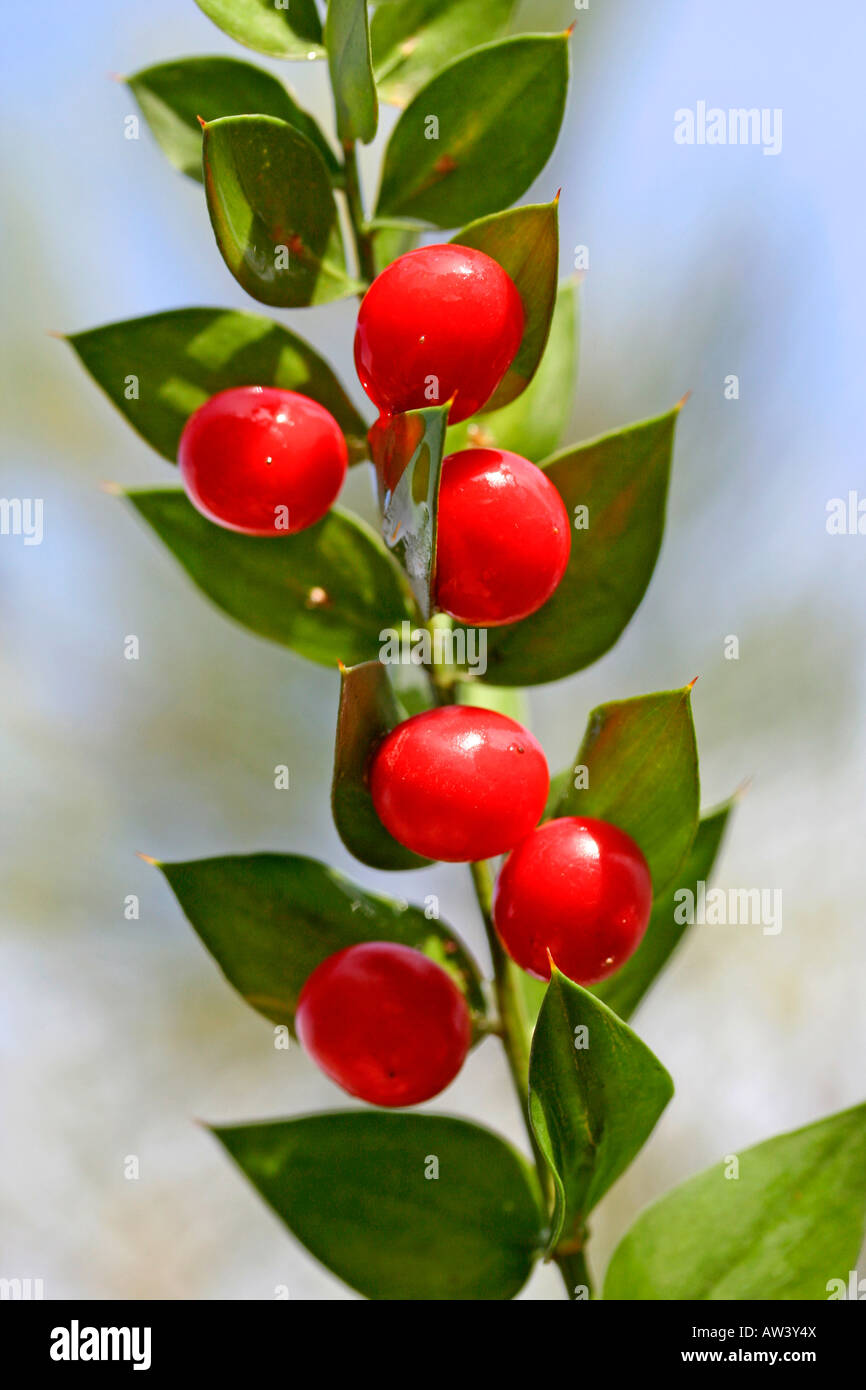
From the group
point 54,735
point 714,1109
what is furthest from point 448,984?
point 54,735

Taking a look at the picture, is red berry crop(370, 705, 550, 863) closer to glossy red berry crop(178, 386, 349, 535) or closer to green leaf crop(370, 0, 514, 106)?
glossy red berry crop(178, 386, 349, 535)

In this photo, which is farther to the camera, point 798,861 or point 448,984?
point 798,861

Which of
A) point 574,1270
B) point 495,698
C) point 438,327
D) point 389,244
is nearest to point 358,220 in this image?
point 389,244

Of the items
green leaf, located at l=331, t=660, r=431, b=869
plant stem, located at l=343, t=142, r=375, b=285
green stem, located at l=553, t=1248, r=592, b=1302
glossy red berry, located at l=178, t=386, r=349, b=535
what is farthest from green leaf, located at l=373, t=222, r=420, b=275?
green stem, located at l=553, t=1248, r=592, b=1302

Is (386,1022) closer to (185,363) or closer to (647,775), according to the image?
(647,775)

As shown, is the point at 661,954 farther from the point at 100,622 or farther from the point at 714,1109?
the point at 100,622

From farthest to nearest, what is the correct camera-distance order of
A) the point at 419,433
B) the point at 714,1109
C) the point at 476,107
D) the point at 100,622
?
1. the point at 100,622
2. the point at 714,1109
3. the point at 476,107
4. the point at 419,433

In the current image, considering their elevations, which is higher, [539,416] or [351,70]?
[351,70]
